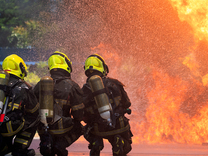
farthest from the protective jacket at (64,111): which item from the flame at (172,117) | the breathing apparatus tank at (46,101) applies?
the flame at (172,117)

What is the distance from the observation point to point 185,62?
45.9ft

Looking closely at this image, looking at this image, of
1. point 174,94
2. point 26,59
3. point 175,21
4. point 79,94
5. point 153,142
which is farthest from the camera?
point 26,59

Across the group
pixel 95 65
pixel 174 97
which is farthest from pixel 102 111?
pixel 174 97

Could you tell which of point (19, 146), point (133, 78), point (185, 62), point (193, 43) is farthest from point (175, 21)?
point (19, 146)

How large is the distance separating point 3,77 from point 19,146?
127 cm

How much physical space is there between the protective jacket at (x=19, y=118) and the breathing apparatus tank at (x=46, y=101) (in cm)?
30

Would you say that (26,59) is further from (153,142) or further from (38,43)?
(153,142)

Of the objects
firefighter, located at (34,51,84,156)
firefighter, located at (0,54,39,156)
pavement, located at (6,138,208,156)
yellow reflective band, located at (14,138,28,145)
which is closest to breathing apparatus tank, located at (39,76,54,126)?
firefighter, located at (34,51,84,156)

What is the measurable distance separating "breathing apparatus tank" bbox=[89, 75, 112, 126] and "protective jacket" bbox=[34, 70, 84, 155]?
Result: 1.07 feet

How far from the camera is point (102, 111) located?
4.59 meters

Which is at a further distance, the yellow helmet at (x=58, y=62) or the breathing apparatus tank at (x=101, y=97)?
the yellow helmet at (x=58, y=62)

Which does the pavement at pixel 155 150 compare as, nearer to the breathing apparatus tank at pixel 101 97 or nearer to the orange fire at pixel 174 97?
the orange fire at pixel 174 97

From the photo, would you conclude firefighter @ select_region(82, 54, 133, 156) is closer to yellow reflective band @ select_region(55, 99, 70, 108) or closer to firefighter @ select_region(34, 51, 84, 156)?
firefighter @ select_region(34, 51, 84, 156)

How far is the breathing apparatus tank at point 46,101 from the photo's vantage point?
14.4 feet
